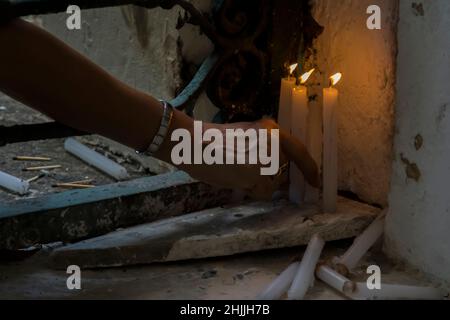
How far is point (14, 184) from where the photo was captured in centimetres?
164

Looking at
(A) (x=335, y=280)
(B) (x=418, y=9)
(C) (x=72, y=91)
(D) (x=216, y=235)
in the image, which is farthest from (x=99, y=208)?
(B) (x=418, y=9)

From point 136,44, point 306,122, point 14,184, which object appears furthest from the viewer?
point 136,44

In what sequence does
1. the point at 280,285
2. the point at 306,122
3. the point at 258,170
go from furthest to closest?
1. the point at 306,122
2. the point at 258,170
3. the point at 280,285

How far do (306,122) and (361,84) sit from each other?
12cm

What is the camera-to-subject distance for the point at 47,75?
102 cm

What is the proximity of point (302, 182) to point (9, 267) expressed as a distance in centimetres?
56

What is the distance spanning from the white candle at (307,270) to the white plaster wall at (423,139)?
16 centimetres

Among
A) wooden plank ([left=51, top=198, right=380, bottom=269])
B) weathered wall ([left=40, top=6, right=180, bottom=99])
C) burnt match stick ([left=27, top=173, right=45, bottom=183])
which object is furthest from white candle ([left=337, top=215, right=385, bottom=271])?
burnt match stick ([left=27, top=173, right=45, bottom=183])

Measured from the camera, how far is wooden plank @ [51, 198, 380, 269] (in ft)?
4.11

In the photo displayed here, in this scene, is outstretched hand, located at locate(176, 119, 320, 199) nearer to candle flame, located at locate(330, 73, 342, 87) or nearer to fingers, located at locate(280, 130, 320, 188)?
fingers, located at locate(280, 130, 320, 188)

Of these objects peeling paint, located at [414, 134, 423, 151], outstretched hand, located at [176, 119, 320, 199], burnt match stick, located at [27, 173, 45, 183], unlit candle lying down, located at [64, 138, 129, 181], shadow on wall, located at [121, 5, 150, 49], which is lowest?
burnt match stick, located at [27, 173, 45, 183]

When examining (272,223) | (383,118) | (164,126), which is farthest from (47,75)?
(383,118)

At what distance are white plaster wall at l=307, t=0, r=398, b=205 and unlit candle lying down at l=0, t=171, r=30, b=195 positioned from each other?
682 millimetres

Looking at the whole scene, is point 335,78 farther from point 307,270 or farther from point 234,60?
point 307,270
